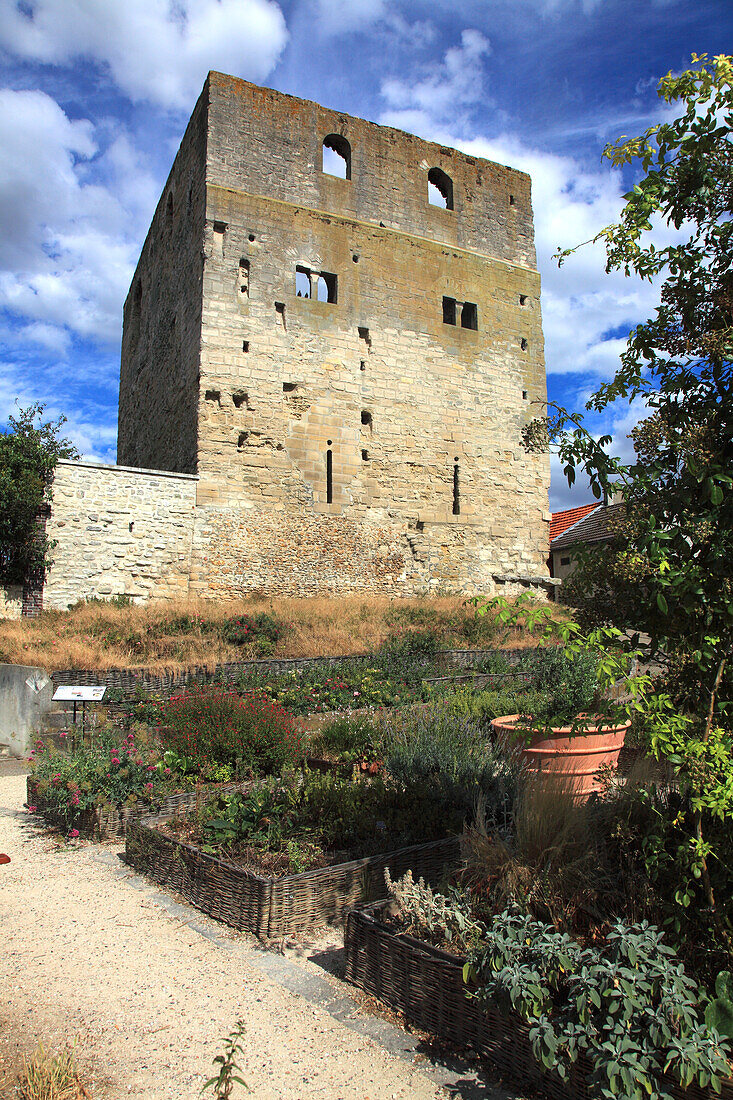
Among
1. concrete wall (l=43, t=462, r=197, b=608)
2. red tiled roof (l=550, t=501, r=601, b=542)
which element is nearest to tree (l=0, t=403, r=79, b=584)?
concrete wall (l=43, t=462, r=197, b=608)

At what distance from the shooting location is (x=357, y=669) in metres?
9.72

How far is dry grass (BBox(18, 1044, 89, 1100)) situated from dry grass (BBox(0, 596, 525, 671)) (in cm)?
637

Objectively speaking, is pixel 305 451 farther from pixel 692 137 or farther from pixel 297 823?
pixel 692 137

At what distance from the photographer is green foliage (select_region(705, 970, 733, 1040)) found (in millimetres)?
2332

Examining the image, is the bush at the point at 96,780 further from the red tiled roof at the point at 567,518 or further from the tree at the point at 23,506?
the red tiled roof at the point at 567,518

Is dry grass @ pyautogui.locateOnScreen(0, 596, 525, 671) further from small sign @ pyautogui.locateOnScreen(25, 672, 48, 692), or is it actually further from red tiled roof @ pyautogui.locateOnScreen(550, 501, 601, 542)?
red tiled roof @ pyautogui.locateOnScreen(550, 501, 601, 542)

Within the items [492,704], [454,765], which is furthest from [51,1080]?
[492,704]

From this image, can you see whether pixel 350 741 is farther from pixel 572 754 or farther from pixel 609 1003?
pixel 609 1003

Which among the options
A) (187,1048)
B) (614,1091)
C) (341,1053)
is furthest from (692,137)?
(187,1048)

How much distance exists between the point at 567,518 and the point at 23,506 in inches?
799

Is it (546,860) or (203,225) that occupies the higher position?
(203,225)

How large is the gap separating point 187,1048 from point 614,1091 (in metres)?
1.58

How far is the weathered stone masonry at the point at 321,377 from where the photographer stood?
1359 cm

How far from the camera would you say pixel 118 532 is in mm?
12688
